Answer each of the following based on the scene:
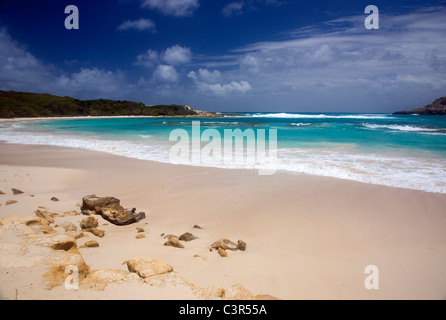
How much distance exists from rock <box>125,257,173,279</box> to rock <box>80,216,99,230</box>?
185 centimetres

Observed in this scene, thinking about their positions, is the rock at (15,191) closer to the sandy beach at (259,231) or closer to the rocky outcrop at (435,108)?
the sandy beach at (259,231)

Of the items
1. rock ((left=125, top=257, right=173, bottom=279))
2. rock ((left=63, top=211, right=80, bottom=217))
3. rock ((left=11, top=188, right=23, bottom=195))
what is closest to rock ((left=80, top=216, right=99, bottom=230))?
rock ((left=63, top=211, right=80, bottom=217))

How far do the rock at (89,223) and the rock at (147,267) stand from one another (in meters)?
1.85

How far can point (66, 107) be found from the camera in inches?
2803

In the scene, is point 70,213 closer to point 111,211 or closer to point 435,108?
point 111,211

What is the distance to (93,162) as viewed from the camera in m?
10.1

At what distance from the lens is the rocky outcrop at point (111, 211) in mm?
4613

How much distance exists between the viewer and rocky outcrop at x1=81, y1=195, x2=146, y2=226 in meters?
4.61

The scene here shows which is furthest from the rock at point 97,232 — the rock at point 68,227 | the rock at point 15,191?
the rock at point 15,191

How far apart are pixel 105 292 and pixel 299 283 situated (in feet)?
6.52

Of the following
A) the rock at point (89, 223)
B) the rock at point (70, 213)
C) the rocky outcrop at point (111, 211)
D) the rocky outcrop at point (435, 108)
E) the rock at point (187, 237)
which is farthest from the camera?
the rocky outcrop at point (435, 108)

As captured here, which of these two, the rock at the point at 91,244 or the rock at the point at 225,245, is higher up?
the rock at the point at 91,244

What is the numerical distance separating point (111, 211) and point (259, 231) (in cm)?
258

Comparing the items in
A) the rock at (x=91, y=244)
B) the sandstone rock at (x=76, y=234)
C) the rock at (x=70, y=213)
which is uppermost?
A: the rock at (x=70, y=213)
